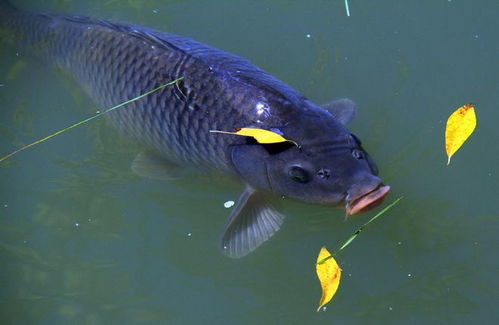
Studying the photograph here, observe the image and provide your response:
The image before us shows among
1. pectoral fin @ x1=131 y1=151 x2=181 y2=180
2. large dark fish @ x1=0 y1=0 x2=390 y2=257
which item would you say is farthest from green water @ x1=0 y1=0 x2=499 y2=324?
large dark fish @ x1=0 y1=0 x2=390 y2=257

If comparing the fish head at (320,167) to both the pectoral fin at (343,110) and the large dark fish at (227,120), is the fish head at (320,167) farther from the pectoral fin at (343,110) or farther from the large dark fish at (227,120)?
the pectoral fin at (343,110)

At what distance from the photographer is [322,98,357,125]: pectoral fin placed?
3.15 meters

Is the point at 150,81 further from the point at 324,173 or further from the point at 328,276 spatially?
the point at 328,276

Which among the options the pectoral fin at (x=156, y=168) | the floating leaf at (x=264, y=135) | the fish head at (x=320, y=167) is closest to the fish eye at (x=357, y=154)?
the fish head at (x=320, y=167)

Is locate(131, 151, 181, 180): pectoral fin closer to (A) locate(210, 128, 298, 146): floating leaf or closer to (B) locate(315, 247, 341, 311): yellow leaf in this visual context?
(A) locate(210, 128, 298, 146): floating leaf

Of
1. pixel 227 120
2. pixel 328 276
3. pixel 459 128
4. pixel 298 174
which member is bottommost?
pixel 328 276

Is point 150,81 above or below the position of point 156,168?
above

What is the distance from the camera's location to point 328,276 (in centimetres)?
284

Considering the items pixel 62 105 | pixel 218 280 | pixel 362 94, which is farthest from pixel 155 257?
pixel 362 94

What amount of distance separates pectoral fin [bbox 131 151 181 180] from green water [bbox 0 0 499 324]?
0.39ft

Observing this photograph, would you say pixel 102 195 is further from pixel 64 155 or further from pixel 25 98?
pixel 25 98

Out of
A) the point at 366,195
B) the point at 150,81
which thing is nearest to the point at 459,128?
the point at 366,195

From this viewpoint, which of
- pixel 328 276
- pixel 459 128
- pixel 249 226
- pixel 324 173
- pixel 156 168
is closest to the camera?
pixel 324 173

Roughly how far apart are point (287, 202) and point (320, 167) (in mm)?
474
